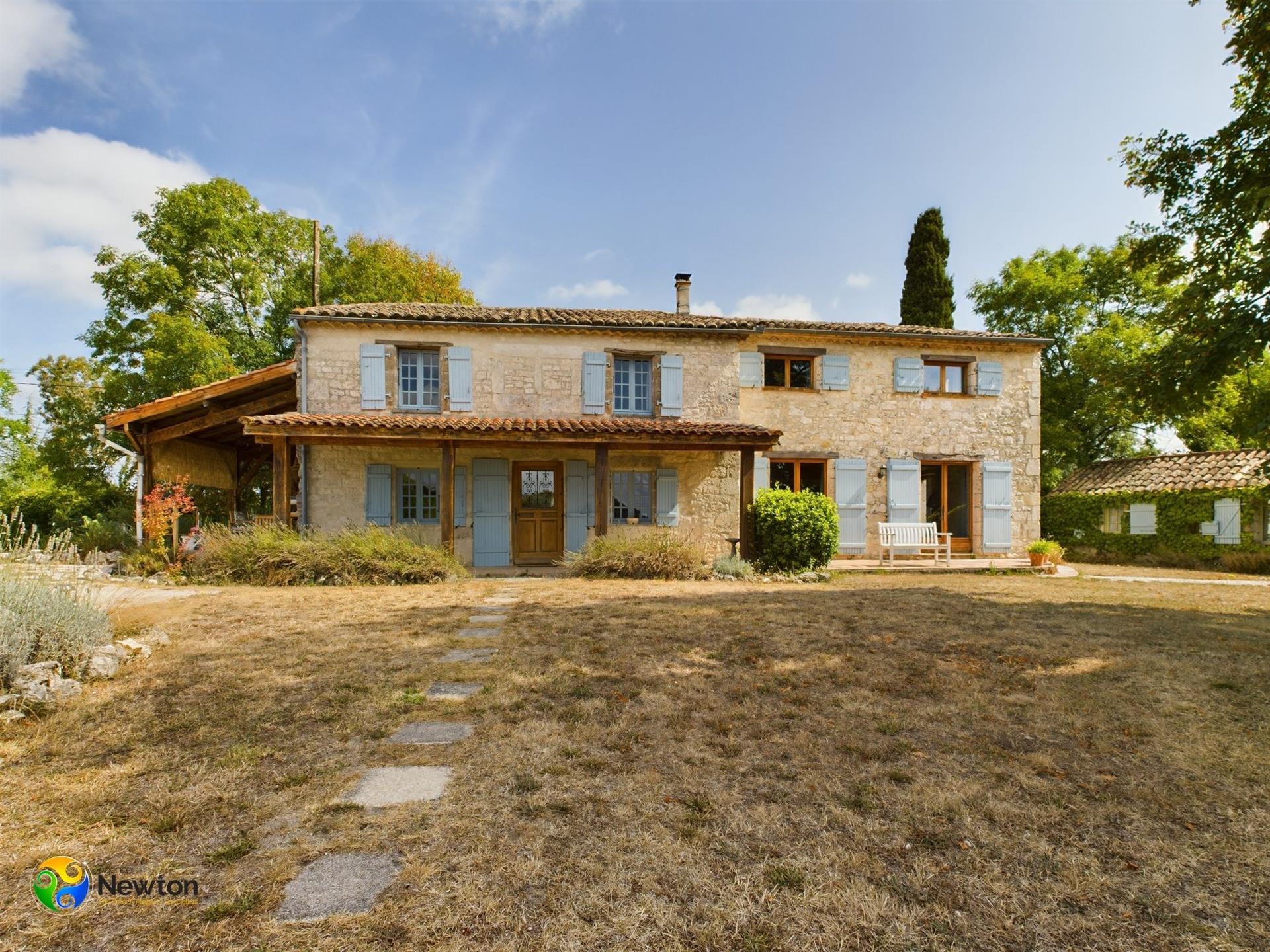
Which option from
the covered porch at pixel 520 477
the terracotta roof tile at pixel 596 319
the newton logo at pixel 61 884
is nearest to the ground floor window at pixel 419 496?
the covered porch at pixel 520 477

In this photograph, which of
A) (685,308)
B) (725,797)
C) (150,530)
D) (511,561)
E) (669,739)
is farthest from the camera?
(685,308)

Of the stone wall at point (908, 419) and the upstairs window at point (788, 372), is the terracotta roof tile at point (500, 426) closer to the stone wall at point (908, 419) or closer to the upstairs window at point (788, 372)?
the stone wall at point (908, 419)

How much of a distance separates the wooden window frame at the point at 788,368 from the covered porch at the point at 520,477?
2.16 meters

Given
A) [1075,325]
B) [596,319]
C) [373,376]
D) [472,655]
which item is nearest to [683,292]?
[596,319]

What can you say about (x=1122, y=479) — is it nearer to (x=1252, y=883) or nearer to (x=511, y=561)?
(x=511, y=561)

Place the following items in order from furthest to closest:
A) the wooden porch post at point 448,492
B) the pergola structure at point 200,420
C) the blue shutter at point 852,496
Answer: the blue shutter at point 852,496
the pergola structure at point 200,420
the wooden porch post at point 448,492

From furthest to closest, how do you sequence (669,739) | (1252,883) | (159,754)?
(669,739)
(159,754)
(1252,883)

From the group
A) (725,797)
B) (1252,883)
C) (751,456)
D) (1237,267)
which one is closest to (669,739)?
(725,797)

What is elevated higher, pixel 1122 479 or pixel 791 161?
pixel 791 161

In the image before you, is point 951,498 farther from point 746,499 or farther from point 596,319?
point 596,319

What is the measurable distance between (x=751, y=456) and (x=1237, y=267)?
6.80 metres

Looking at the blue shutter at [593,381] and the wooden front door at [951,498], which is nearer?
the blue shutter at [593,381]

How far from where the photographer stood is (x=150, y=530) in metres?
10.2

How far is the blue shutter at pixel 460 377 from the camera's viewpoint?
1142cm
